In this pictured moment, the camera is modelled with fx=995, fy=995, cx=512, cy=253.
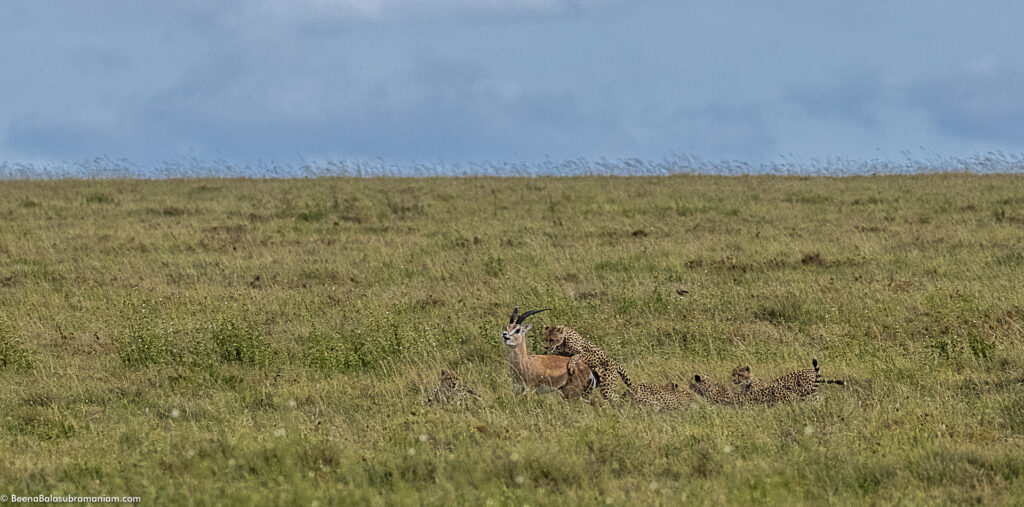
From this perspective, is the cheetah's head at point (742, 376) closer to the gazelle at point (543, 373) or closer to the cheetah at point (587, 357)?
the cheetah at point (587, 357)

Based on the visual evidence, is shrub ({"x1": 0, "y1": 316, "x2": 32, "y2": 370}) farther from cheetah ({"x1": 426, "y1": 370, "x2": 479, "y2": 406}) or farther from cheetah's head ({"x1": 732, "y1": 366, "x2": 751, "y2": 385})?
cheetah's head ({"x1": 732, "y1": 366, "x2": 751, "y2": 385})

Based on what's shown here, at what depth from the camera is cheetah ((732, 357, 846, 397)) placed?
8461 millimetres

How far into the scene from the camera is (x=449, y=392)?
863 cm

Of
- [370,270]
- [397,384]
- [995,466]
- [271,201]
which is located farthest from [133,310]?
[271,201]

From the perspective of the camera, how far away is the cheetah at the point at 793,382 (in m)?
8.46

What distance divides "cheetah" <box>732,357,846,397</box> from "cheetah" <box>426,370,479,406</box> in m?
2.34

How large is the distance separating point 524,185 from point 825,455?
24060 millimetres

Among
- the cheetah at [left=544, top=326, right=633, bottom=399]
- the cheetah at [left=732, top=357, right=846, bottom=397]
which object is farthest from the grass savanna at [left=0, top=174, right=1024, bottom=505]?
the cheetah at [left=732, top=357, right=846, bottom=397]

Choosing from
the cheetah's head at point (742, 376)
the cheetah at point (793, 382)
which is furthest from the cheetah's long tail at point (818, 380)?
the cheetah's head at point (742, 376)

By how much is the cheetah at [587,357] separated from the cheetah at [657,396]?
0.27 ft

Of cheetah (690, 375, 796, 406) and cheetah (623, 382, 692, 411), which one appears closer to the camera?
cheetah (623, 382, 692, 411)

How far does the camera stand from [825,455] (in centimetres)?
664

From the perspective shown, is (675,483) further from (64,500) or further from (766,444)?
(64,500)

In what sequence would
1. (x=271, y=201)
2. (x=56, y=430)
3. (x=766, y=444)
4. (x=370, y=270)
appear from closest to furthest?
(x=766, y=444) < (x=56, y=430) < (x=370, y=270) < (x=271, y=201)
